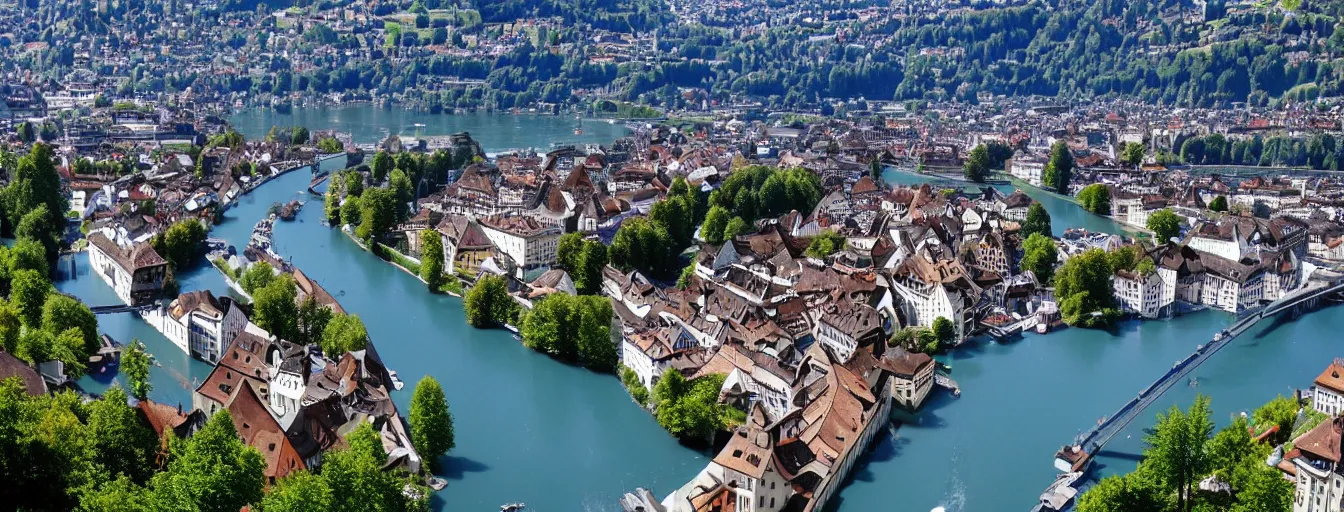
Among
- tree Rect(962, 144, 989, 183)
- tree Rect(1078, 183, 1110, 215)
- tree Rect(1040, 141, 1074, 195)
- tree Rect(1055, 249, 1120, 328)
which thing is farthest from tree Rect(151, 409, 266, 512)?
tree Rect(962, 144, 989, 183)

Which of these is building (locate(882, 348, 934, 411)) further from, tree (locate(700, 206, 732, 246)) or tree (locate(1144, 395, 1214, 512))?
tree (locate(700, 206, 732, 246))

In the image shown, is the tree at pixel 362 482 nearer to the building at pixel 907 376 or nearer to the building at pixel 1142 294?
the building at pixel 907 376

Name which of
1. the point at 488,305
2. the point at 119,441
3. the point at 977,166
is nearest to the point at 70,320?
the point at 488,305

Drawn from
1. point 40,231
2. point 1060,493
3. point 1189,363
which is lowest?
point 1060,493

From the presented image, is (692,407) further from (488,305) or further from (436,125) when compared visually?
(436,125)

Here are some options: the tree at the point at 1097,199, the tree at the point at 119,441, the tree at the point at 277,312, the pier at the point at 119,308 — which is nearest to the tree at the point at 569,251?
the tree at the point at 277,312

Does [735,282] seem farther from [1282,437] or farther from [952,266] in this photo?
[1282,437]

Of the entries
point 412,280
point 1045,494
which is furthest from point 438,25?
point 1045,494
